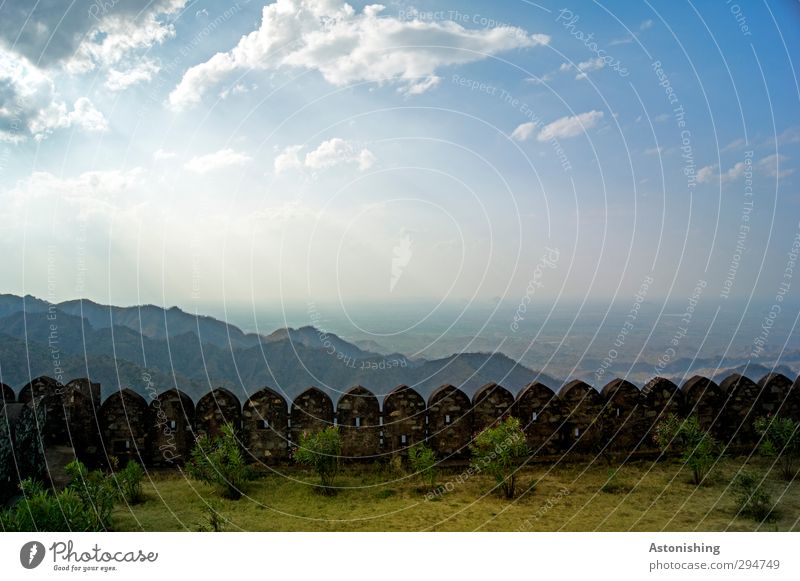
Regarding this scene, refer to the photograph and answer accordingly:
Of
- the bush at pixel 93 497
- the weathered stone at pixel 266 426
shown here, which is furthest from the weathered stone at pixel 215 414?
the bush at pixel 93 497

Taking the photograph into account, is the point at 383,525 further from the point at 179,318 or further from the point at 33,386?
the point at 179,318

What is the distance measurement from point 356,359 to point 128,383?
228 inches

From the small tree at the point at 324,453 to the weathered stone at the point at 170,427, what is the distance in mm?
1763

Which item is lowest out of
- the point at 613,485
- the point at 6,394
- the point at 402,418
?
the point at 613,485

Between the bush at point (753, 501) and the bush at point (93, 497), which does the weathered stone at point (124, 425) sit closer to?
the bush at point (93, 497)

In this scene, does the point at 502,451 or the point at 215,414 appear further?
the point at 215,414

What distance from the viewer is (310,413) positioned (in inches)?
365

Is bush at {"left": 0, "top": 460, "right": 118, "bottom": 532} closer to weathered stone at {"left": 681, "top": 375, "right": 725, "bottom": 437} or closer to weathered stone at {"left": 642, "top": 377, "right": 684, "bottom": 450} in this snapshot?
weathered stone at {"left": 642, "top": 377, "right": 684, "bottom": 450}

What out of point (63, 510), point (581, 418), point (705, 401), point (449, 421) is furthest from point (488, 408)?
point (63, 510)

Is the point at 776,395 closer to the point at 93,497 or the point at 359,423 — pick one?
the point at 359,423

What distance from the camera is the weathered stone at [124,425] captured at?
920 cm

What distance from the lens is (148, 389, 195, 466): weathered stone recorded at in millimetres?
9250

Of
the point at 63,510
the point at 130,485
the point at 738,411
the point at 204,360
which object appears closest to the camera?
the point at 63,510

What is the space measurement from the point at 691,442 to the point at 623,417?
1.02m
